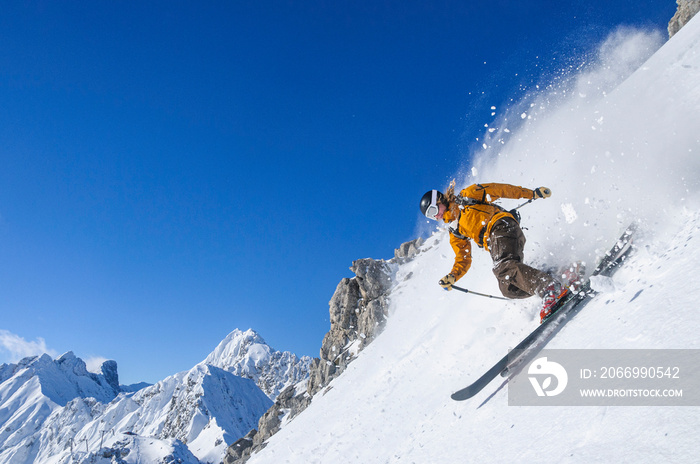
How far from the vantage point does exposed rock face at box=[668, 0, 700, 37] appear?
2488 centimetres

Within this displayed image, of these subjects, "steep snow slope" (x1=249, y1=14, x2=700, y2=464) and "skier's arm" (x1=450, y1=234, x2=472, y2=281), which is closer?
"steep snow slope" (x1=249, y1=14, x2=700, y2=464)

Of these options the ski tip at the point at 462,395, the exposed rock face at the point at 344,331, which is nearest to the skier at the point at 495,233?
the ski tip at the point at 462,395

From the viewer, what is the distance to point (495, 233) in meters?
5.62

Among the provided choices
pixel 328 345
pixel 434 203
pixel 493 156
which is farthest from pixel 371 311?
pixel 434 203

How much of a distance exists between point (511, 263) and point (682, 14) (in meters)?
33.8

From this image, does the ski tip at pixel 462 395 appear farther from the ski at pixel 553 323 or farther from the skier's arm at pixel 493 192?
the skier's arm at pixel 493 192

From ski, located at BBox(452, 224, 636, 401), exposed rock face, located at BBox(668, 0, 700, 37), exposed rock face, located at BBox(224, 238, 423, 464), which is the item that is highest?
exposed rock face, located at BBox(668, 0, 700, 37)

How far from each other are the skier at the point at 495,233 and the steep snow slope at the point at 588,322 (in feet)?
2.07

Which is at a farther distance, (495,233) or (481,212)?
(481,212)

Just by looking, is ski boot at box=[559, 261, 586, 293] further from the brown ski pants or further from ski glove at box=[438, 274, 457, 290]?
ski glove at box=[438, 274, 457, 290]

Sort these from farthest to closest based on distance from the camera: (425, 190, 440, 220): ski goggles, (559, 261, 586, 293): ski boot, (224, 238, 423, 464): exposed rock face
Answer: (224, 238, 423, 464): exposed rock face, (425, 190, 440, 220): ski goggles, (559, 261, 586, 293): ski boot

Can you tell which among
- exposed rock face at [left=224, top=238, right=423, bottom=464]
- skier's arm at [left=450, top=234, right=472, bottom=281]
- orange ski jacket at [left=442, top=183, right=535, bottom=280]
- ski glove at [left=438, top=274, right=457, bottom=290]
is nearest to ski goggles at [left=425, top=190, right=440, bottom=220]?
orange ski jacket at [left=442, top=183, right=535, bottom=280]

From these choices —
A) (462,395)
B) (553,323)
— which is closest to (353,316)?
(462,395)

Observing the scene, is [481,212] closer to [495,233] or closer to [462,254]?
[495,233]
